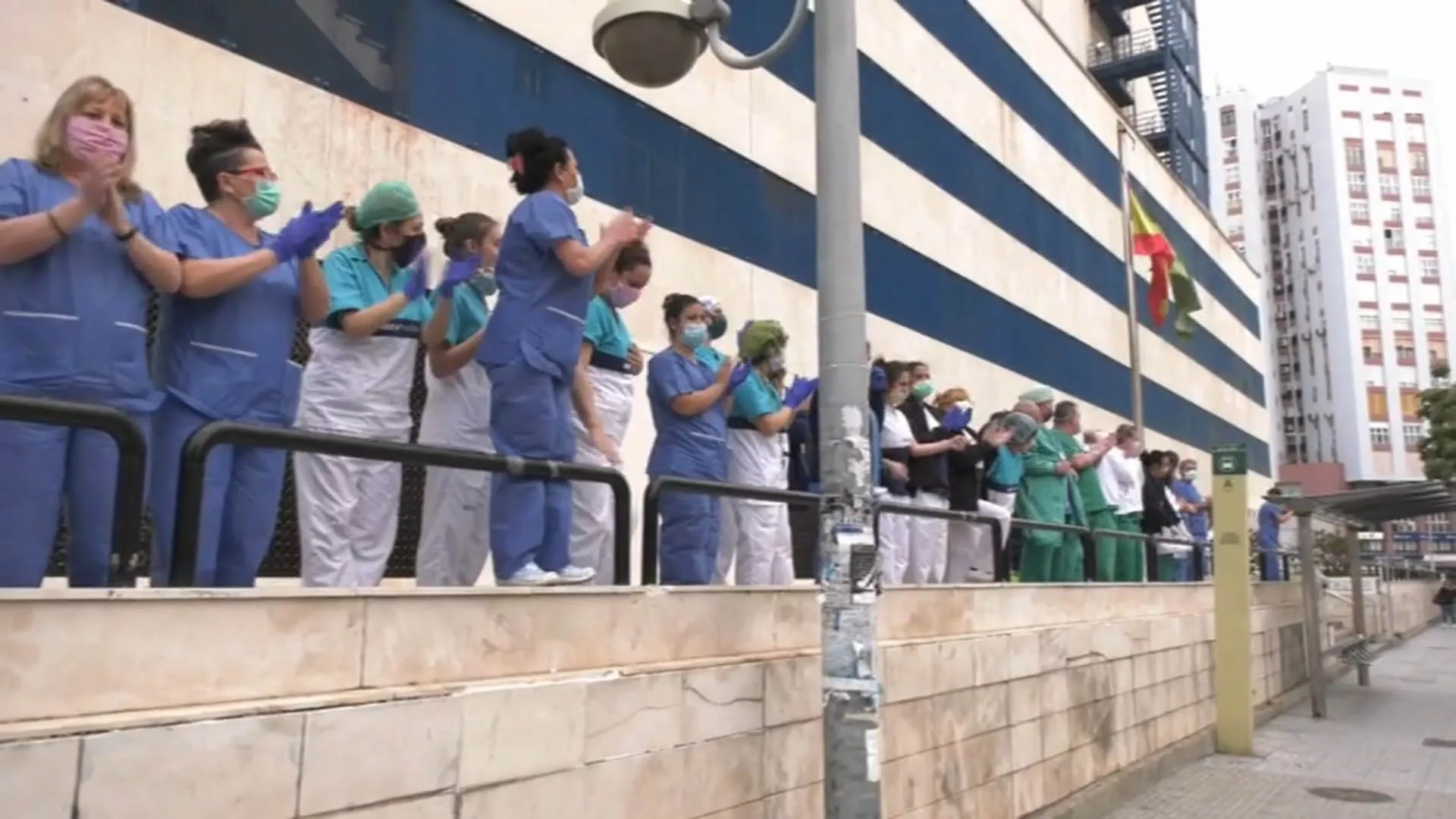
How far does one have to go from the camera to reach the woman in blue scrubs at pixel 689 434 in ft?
16.3

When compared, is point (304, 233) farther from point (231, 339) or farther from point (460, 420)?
point (460, 420)

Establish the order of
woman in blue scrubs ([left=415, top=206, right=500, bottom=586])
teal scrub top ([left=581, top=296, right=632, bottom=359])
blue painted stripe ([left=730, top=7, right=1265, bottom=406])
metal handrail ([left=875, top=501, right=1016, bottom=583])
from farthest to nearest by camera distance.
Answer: blue painted stripe ([left=730, top=7, right=1265, bottom=406])
metal handrail ([left=875, top=501, right=1016, bottom=583])
teal scrub top ([left=581, top=296, right=632, bottom=359])
woman in blue scrubs ([left=415, top=206, right=500, bottom=586])

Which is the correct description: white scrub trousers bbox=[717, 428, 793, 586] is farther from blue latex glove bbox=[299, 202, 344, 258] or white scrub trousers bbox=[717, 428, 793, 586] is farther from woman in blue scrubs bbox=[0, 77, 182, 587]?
woman in blue scrubs bbox=[0, 77, 182, 587]

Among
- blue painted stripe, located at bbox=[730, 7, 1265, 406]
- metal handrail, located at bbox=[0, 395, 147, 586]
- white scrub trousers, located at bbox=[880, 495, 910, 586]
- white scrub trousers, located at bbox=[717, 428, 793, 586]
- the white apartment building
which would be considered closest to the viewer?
metal handrail, located at bbox=[0, 395, 147, 586]

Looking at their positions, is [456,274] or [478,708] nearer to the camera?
[478,708]

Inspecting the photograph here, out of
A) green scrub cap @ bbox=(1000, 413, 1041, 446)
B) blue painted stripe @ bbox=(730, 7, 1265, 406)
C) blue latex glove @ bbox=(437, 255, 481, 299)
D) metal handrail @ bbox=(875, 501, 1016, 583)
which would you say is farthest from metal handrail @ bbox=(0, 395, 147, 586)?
blue painted stripe @ bbox=(730, 7, 1265, 406)

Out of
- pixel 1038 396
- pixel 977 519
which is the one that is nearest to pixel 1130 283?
pixel 1038 396

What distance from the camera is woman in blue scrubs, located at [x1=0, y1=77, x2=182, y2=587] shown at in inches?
111

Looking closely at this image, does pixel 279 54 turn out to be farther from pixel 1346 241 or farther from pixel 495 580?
pixel 1346 241

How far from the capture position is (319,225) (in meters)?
3.39

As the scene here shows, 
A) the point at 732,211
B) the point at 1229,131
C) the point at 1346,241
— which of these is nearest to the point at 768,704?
the point at 732,211

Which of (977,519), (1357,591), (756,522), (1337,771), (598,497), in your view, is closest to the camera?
(598,497)

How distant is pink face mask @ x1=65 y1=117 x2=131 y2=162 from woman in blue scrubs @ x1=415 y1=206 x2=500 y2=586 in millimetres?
1464

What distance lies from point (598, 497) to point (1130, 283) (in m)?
19.7
